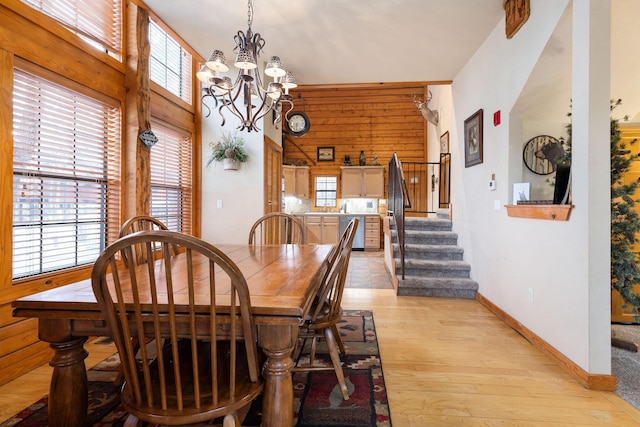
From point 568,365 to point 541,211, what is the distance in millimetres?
1021

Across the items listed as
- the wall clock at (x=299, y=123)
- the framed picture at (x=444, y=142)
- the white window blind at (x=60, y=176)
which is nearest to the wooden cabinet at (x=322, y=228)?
the wall clock at (x=299, y=123)

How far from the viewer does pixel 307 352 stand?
7.48 feet

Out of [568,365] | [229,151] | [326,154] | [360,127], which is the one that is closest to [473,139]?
[568,365]

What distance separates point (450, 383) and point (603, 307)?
0.97 m

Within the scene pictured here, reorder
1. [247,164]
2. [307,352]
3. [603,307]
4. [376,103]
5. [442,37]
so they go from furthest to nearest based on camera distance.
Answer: [376,103]
[247,164]
[442,37]
[307,352]
[603,307]

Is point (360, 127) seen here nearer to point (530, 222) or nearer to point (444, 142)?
point (444, 142)

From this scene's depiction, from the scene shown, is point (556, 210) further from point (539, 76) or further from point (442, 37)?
point (442, 37)

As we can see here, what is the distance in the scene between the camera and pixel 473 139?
3738mm

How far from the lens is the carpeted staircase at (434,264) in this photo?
12.2ft

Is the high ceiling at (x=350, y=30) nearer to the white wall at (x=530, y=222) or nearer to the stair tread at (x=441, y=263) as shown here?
the white wall at (x=530, y=222)

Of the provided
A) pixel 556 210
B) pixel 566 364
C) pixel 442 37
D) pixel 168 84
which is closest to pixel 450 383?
pixel 566 364

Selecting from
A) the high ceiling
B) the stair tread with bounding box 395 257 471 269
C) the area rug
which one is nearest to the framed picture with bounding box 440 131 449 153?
the high ceiling

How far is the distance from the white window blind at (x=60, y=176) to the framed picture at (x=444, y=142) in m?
4.64

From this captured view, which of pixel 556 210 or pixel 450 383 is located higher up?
pixel 556 210
